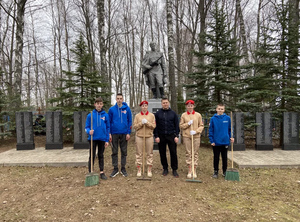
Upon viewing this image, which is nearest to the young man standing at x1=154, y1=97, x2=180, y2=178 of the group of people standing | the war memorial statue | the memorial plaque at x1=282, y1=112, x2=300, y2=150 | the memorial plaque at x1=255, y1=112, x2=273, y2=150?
the group of people standing

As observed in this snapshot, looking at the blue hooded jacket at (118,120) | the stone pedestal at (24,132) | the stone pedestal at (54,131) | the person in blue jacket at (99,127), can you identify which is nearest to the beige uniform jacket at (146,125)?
the blue hooded jacket at (118,120)

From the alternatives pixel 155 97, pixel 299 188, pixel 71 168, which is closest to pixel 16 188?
pixel 71 168

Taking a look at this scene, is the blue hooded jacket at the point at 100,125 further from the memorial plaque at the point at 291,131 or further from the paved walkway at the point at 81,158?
the memorial plaque at the point at 291,131

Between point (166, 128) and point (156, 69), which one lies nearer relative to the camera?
point (166, 128)

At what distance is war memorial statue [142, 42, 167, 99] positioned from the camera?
701 cm

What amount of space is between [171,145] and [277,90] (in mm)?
5617

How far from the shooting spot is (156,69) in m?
7.09

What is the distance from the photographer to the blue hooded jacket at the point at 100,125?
4043 millimetres

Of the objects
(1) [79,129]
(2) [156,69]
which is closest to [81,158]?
(1) [79,129]

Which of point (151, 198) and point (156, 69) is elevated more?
point (156, 69)

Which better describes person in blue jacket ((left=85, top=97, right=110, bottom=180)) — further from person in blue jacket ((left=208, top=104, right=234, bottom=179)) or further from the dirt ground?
person in blue jacket ((left=208, top=104, right=234, bottom=179))

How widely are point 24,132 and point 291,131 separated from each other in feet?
33.1

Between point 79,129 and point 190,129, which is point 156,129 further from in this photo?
point 79,129

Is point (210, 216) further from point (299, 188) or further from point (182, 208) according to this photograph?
point (299, 188)
